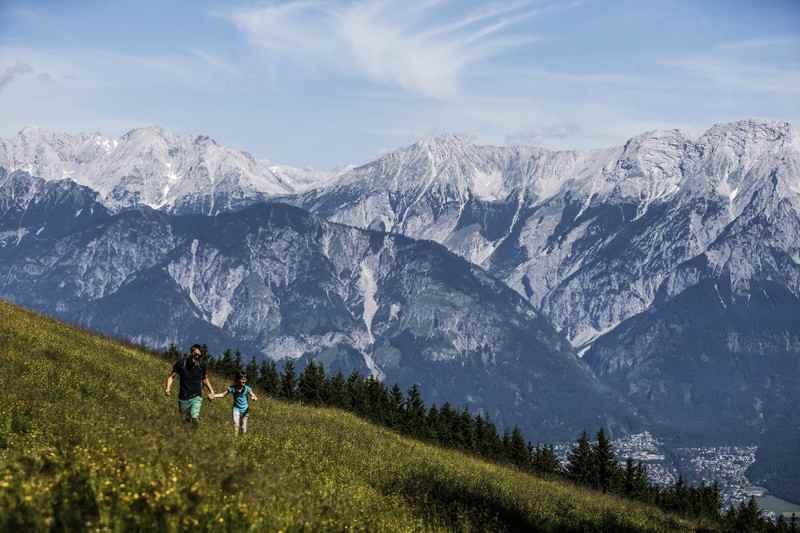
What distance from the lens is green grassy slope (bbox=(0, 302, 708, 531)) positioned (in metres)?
16.3

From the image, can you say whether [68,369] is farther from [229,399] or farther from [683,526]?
[683,526]

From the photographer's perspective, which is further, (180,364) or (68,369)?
(68,369)

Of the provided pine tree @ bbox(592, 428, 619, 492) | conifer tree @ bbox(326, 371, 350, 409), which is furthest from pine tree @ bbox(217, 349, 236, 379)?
pine tree @ bbox(592, 428, 619, 492)

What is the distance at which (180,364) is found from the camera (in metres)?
29.5

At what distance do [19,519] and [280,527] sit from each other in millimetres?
4354

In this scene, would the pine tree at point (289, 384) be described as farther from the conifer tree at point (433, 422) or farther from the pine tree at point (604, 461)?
the pine tree at point (604, 461)

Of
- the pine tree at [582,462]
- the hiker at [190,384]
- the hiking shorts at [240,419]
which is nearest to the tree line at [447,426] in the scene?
the pine tree at [582,462]

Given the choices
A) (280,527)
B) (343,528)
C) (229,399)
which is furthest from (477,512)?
(229,399)

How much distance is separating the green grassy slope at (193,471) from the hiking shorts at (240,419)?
0.90 metres

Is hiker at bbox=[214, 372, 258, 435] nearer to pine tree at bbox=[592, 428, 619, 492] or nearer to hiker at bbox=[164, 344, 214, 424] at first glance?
hiker at bbox=[164, 344, 214, 424]

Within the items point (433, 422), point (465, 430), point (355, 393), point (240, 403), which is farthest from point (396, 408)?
point (240, 403)

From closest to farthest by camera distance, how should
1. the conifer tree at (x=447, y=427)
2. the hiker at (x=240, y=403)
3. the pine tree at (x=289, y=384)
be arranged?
the hiker at (x=240, y=403)
the conifer tree at (x=447, y=427)
the pine tree at (x=289, y=384)

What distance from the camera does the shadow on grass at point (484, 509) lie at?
25.8 meters

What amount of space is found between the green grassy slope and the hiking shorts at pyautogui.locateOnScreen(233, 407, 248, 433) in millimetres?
898
